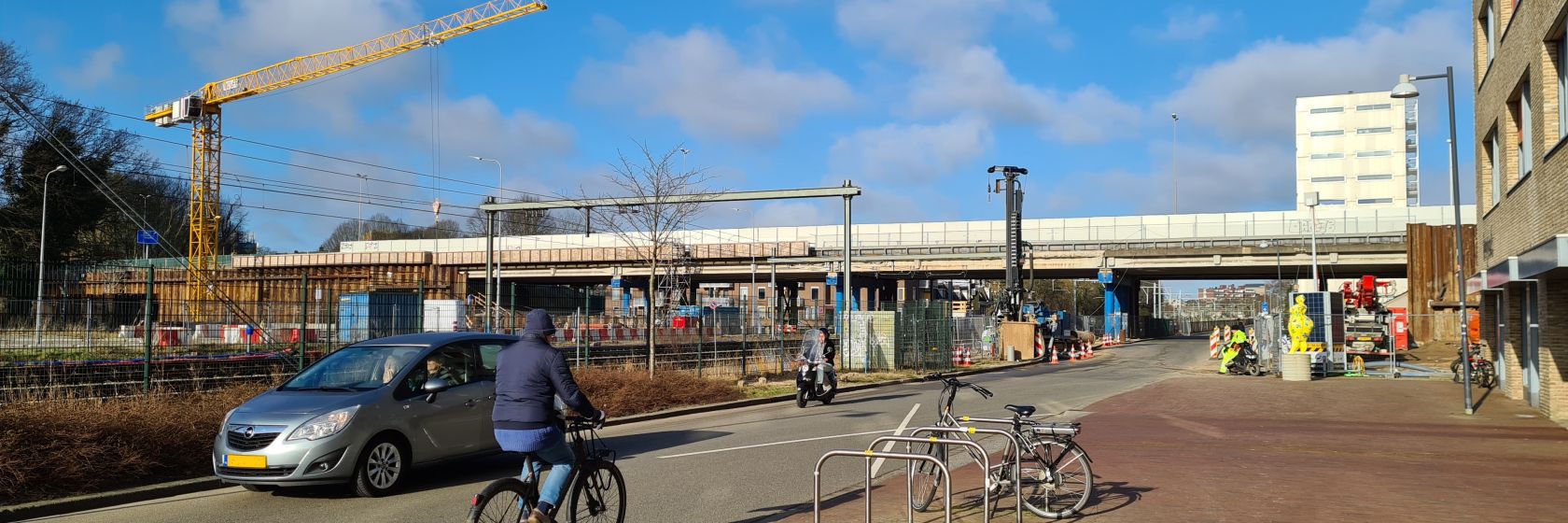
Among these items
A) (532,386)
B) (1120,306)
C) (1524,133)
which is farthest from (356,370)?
(1120,306)

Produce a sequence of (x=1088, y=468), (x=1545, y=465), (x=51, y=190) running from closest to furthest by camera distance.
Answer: (x=1088, y=468) < (x=1545, y=465) < (x=51, y=190)

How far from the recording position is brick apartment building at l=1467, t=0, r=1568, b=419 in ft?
48.7

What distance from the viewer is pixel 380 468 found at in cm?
1006

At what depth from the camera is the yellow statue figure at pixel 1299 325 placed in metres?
28.9

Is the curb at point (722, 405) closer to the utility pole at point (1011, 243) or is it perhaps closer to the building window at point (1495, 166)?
the building window at point (1495, 166)

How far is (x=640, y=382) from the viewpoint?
1933cm

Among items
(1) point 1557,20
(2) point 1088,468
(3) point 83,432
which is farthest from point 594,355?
(1) point 1557,20

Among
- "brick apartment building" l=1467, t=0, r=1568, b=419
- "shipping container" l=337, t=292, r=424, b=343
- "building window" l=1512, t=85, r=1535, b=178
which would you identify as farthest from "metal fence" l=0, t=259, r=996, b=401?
"building window" l=1512, t=85, r=1535, b=178

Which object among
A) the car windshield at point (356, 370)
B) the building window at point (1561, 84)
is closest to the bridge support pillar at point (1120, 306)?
the building window at point (1561, 84)

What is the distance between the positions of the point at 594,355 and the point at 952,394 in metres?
15.2

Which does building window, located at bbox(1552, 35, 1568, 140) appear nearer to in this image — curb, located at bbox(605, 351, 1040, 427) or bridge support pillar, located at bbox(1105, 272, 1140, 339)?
curb, located at bbox(605, 351, 1040, 427)

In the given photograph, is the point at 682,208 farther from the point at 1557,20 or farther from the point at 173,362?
the point at 1557,20

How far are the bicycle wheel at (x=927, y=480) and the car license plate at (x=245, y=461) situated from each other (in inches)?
220

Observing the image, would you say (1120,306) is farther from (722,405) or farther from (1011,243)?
(722,405)
